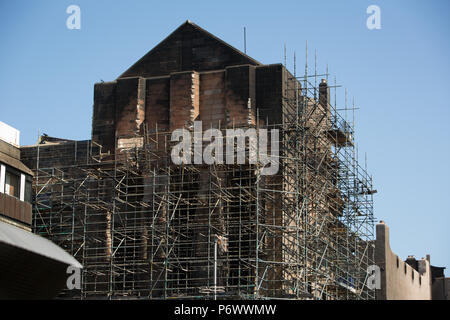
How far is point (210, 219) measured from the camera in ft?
108

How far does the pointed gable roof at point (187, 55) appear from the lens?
119ft

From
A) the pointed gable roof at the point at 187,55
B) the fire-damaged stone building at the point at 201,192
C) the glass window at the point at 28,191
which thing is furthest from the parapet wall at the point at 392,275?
the glass window at the point at 28,191

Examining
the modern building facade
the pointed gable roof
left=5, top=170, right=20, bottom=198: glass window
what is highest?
the pointed gable roof

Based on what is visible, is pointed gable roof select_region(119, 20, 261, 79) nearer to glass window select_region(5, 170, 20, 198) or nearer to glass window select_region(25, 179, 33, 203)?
glass window select_region(25, 179, 33, 203)

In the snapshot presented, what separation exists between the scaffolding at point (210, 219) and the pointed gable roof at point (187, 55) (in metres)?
3.06

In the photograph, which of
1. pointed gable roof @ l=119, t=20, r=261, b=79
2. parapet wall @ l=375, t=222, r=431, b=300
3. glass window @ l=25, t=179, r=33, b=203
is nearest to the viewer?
glass window @ l=25, t=179, r=33, b=203

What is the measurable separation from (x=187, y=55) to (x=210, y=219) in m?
8.35

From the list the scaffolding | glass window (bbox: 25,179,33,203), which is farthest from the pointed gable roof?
glass window (bbox: 25,179,33,203)

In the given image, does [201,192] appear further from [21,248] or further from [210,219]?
[21,248]

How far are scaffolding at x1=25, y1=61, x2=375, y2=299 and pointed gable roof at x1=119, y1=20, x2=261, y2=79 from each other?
3.06 metres

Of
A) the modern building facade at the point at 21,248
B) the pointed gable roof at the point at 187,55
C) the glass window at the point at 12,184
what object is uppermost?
the pointed gable roof at the point at 187,55

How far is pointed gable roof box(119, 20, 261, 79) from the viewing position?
3641 centimetres

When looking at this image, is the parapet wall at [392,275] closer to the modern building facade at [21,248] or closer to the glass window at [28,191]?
the modern building facade at [21,248]
